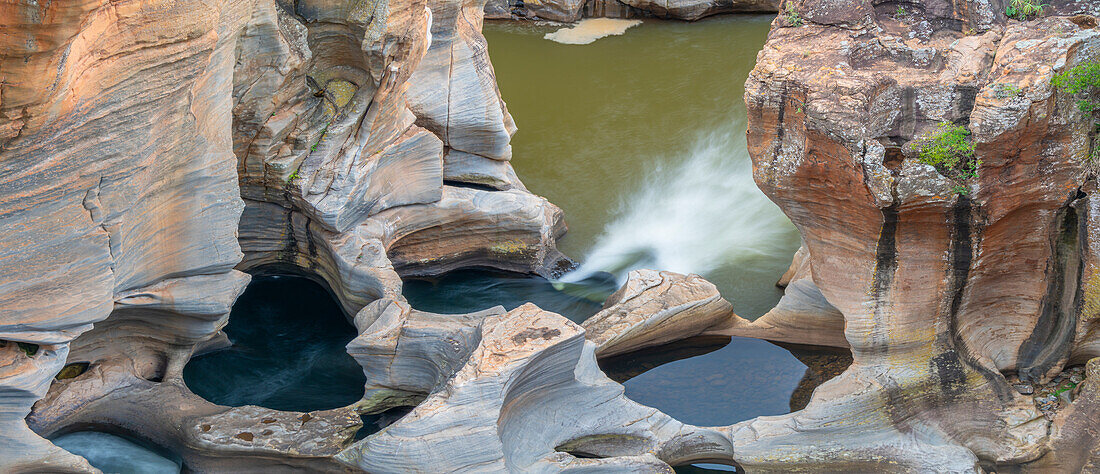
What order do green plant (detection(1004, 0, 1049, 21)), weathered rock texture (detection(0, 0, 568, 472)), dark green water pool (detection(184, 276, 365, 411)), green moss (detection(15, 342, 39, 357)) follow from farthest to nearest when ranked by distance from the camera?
dark green water pool (detection(184, 276, 365, 411)) < green plant (detection(1004, 0, 1049, 21)) < green moss (detection(15, 342, 39, 357)) < weathered rock texture (detection(0, 0, 568, 472))

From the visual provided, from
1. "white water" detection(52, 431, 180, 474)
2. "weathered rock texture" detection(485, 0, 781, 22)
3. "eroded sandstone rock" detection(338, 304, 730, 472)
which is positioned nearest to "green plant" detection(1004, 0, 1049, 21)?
"eroded sandstone rock" detection(338, 304, 730, 472)

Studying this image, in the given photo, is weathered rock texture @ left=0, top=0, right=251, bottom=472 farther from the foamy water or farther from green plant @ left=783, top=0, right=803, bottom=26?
the foamy water

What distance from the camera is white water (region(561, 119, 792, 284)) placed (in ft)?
35.9

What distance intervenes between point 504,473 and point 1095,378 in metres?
4.01

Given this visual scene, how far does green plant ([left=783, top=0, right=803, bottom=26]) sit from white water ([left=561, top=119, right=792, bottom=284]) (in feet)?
11.2

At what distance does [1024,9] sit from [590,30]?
429 inches

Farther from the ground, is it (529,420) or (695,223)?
(695,223)

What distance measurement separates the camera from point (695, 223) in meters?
11.8

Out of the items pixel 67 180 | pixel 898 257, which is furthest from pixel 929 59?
pixel 67 180

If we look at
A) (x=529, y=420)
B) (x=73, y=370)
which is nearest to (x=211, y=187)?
(x=73, y=370)

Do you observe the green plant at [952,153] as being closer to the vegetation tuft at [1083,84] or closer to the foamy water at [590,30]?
the vegetation tuft at [1083,84]

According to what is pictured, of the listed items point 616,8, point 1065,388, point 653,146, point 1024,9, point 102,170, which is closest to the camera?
point 102,170

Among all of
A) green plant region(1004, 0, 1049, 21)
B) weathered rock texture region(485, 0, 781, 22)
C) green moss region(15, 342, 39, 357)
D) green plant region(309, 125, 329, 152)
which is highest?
green plant region(1004, 0, 1049, 21)

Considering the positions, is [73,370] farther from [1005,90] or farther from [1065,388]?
[1065,388]
